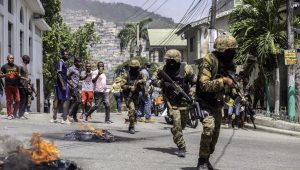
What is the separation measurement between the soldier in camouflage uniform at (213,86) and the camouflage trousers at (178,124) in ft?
4.54

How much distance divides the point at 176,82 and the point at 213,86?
2.23 metres

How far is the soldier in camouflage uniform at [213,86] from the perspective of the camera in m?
6.36

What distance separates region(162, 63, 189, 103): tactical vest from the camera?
8.38 metres

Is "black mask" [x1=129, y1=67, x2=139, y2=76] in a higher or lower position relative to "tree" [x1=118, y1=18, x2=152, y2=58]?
lower

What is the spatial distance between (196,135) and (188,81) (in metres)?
4.01

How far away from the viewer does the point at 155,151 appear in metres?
8.81

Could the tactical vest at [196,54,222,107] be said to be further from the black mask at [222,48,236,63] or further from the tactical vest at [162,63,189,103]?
the tactical vest at [162,63,189,103]

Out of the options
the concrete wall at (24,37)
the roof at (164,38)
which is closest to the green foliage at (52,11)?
the concrete wall at (24,37)

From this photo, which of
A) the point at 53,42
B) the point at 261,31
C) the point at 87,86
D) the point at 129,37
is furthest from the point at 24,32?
the point at 129,37

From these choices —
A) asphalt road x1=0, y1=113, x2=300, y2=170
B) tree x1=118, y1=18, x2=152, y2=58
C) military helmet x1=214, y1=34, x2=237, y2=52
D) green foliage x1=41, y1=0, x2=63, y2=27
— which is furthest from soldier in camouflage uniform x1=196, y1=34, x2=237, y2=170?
tree x1=118, y1=18, x2=152, y2=58

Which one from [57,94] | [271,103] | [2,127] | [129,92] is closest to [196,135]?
[129,92]

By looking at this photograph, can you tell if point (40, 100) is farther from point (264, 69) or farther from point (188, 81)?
point (188, 81)

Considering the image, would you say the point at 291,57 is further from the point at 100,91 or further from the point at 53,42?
the point at 53,42

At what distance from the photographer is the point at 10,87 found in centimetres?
1338
